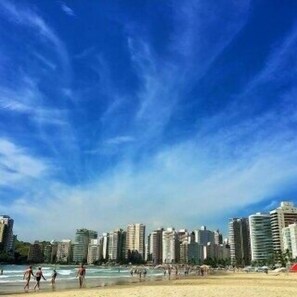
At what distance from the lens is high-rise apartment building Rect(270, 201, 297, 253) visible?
191m

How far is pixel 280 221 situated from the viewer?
192m

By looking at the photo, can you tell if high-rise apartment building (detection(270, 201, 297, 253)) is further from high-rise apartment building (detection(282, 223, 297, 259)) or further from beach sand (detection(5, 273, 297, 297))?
beach sand (detection(5, 273, 297, 297))

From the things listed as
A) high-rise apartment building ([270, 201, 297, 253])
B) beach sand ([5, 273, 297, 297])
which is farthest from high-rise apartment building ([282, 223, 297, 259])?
beach sand ([5, 273, 297, 297])

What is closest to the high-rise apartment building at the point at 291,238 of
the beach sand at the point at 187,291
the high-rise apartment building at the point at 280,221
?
the high-rise apartment building at the point at 280,221

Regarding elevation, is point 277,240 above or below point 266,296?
above

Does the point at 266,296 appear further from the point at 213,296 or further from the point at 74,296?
the point at 74,296

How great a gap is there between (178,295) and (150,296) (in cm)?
176

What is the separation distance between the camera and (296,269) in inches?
3339

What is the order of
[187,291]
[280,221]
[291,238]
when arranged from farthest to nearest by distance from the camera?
[280,221]
[291,238]
[187,291]

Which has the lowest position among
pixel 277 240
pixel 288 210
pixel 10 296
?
pixel 10 296

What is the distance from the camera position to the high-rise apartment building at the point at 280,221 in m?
191

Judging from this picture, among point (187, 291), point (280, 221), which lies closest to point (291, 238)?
point (280, 221)

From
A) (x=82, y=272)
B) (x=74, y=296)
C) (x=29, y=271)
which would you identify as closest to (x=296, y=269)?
(x=82, y=272)

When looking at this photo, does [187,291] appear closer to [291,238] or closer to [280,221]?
[291,238]
